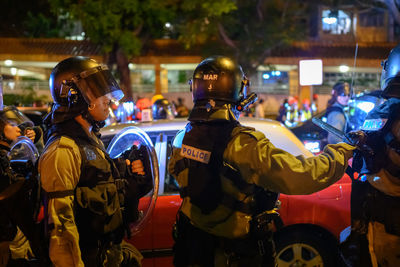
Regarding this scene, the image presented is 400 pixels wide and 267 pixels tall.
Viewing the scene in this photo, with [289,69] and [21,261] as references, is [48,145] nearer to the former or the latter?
[21,261]

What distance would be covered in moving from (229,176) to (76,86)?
1.15 metres

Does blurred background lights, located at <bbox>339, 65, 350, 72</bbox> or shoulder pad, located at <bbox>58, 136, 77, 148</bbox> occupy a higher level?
blurred background lights, located at <bbox>339, 65, 350, 72</bbox>

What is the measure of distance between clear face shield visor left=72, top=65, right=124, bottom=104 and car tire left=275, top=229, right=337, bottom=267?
2.16 meters

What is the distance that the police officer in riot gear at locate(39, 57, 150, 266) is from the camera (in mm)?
2291

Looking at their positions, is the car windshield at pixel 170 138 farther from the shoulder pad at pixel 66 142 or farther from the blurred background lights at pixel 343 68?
the blurred background lights at pixel 343 68

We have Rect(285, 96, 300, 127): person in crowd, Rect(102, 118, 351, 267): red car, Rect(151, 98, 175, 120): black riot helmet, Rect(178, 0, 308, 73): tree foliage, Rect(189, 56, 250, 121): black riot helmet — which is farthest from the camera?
Rect(178, 0, 308, 73): tree foliage

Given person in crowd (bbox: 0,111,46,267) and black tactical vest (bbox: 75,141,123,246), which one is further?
person in crowd (bbox: 0,111,46,267)

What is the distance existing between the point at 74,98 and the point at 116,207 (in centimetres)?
74

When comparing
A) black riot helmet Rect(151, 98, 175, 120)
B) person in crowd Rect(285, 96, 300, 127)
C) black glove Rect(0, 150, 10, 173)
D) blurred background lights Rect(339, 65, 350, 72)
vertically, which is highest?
blurred background lights Rect(339, 65, 350, 72)

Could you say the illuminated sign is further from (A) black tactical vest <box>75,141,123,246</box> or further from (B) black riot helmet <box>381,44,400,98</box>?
(A) black tactical vest <box>75,141,123,246</box>

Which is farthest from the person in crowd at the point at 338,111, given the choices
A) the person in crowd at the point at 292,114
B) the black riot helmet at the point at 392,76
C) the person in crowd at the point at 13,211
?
the person in crowd at the point at 292,114

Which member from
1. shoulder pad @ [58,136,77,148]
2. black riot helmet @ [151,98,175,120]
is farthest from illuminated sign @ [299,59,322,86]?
shoulder pad @ [58,136,77,148]

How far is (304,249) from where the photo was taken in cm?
386

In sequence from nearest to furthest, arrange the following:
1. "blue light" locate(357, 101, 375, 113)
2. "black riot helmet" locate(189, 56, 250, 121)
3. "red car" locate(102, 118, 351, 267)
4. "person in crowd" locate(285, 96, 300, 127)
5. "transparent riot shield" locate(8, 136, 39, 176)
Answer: "black riot helmet" locate(189, 56, 250, 121) → "transparent riot shield" locate(8, 136, 39, 176) → "red car" locate(102, 118, 351, 267) → "blue light" locate(357, 101, 375, 113) → "person in crowd" locate(285, 96, 300, 127)
